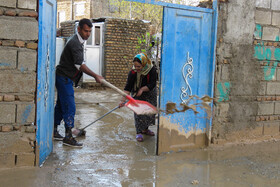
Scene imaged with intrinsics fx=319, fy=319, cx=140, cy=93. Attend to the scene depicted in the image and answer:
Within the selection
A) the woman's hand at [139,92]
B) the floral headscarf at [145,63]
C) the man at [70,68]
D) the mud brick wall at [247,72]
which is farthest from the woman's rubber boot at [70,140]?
the mud brick wall at [247,72]

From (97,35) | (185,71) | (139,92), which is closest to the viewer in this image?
(185,71)

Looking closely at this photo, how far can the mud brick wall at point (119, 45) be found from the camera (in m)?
12.9

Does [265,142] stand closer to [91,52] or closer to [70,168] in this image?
[70,168]

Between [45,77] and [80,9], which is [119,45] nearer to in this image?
[45,77]

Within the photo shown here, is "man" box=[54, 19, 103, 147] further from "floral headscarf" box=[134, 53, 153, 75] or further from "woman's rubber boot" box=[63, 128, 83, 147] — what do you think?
"floral headscarf" box=[134, 53, 153, 75]

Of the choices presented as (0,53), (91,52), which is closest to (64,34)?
(91,52)

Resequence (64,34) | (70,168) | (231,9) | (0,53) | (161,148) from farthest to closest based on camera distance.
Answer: (64,34) → (231,9) → (161,148) → (70,168) → (0,53)

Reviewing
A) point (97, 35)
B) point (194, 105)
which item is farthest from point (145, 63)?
point (97, 35)

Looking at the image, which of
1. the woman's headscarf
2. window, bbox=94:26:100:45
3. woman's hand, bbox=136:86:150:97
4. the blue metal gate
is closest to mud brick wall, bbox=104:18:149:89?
window, bbox=94:26:100:45

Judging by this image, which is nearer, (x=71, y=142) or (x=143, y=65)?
(x=71, y=142)

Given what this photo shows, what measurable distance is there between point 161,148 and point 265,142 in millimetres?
2018

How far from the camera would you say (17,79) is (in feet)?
11.8

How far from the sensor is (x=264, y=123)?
216 inches

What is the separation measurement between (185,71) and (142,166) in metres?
1.55
